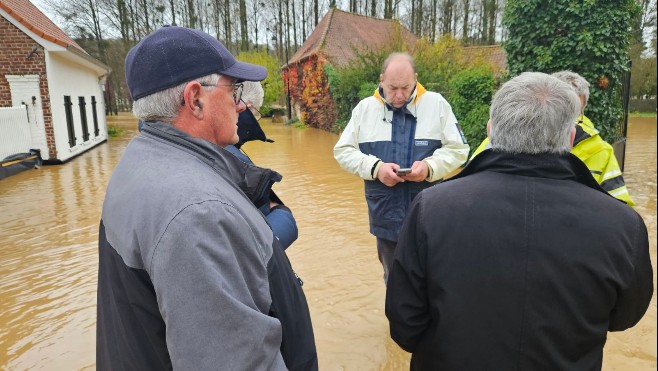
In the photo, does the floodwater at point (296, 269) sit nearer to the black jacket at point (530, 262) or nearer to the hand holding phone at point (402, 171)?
the hand holding phone at point (402, 171)

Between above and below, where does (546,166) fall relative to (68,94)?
below

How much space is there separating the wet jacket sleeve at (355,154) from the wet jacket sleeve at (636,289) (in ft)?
5.47

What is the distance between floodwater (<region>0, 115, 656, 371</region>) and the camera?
3.28 metres

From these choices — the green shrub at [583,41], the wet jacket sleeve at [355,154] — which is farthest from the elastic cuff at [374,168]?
the green shrub at [583,41]

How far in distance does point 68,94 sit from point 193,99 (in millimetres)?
13886

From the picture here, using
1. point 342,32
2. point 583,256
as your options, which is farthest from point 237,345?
point 342,32

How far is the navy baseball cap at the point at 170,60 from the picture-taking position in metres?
1.21

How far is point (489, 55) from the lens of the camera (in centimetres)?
1986

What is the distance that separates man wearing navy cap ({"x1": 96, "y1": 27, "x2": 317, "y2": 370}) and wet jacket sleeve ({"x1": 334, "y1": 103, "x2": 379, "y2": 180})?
1.65 metres

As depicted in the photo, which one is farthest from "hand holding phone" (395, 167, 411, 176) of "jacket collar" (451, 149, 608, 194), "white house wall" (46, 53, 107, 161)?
"white house wall" (46, 53, 107, 161)

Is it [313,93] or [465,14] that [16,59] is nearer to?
[313,93]

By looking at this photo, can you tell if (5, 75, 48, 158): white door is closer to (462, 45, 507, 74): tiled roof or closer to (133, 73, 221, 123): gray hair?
(133, 73, 221, 123): gray hair

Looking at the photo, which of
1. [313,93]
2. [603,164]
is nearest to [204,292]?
[603,164]

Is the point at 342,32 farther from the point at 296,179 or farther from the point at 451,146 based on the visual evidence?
the point at 451,146
